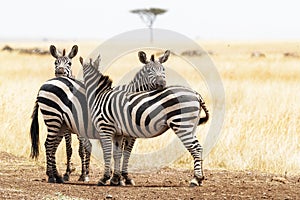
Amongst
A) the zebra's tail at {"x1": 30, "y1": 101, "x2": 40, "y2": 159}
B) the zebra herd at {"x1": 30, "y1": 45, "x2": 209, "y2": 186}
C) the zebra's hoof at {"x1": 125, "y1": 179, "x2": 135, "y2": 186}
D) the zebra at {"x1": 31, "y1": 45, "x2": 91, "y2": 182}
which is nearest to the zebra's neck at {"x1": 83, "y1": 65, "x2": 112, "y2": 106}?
Result: the zebra herd at {"x1": 30, "y1": 45, "x2": 209, "y2": 186}

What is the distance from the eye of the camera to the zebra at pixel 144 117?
6859 millimetres

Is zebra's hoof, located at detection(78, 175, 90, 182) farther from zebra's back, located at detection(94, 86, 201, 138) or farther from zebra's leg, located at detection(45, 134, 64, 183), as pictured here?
zebra's back, located at detection(94, 86, 201, 138)

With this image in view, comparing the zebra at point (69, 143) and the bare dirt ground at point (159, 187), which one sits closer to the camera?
the bare dirt ground at point (159, 187)

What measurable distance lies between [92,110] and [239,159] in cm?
267

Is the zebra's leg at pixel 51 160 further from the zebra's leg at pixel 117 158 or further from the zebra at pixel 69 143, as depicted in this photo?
the zebra's leg at pixel 117 158

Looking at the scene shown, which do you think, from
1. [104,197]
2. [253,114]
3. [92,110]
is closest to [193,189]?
[104,197]

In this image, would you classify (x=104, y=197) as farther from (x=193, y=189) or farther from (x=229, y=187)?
(x=229, y=187)

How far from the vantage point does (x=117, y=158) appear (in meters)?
7.32

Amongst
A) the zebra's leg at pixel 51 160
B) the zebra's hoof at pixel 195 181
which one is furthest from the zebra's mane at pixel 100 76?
the zebra's hoof at pixel 195 181

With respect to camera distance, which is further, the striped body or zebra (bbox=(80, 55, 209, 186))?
the striped body

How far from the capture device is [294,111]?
12336mm

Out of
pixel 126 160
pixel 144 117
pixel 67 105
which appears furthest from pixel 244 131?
pixel 67 105

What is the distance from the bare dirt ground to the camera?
20.9 feet

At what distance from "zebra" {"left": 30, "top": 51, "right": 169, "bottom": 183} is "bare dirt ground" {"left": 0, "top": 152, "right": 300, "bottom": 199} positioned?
604 millimetres
